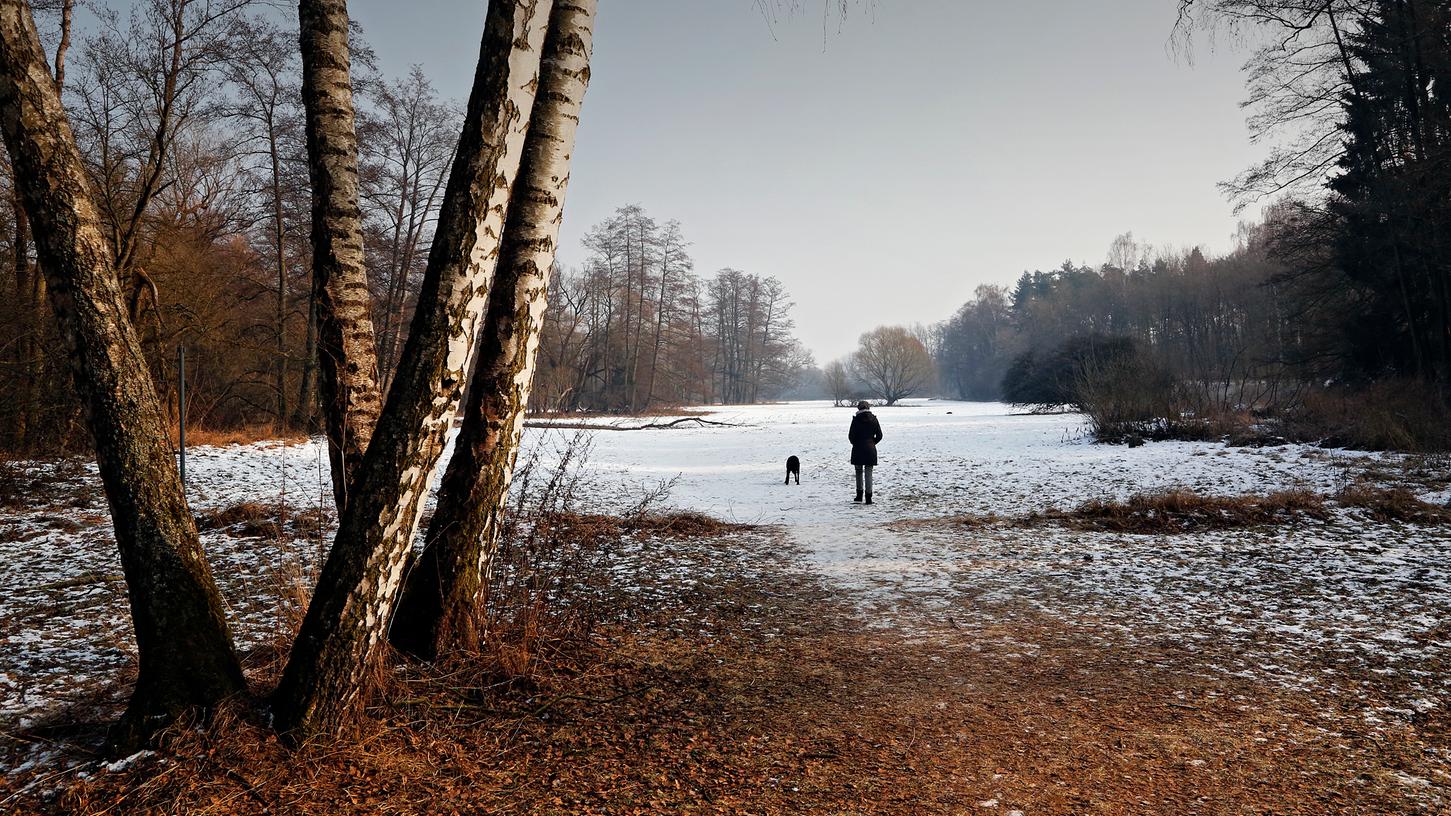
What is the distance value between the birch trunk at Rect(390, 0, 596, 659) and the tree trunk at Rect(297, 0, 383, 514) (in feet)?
2.04

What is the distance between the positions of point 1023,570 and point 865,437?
466cm

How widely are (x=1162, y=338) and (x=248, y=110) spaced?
2468 inches

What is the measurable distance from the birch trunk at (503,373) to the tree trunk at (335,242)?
2.04ft

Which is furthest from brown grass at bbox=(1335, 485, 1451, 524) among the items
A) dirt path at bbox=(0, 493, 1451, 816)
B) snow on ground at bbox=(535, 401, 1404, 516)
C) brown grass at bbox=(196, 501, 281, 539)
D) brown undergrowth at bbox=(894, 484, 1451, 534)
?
brown grass at bbox=(196, 501, 281, 539)

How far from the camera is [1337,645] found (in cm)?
462

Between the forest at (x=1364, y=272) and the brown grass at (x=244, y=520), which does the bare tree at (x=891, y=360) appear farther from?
the brown grass at (x=244, y=520)

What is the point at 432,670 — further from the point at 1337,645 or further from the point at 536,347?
the point at 1337,645

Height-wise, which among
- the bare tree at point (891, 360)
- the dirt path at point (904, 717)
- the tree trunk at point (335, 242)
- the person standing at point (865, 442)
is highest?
the bare tree at point (891, 360)

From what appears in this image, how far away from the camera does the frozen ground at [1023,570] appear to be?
13.9 feet

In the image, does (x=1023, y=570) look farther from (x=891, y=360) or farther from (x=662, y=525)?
(x=891, y=360)

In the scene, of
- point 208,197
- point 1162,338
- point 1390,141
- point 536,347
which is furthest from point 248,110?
point 1162,338

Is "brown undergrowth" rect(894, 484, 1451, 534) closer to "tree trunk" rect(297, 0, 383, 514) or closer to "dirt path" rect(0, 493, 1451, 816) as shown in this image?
"dirt path" rect(0, 493, 1451, 816)

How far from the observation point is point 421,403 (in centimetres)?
299

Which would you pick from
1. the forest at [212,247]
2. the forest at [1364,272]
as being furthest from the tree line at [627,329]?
the forest at [1364,272]
